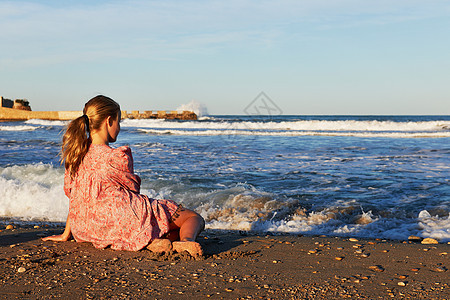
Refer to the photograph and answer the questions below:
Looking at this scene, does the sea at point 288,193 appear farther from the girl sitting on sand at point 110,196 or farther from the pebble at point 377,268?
the pebble at point 377,268

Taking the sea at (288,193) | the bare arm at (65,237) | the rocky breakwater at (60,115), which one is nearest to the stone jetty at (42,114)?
the rocky breakwater at (60,115)

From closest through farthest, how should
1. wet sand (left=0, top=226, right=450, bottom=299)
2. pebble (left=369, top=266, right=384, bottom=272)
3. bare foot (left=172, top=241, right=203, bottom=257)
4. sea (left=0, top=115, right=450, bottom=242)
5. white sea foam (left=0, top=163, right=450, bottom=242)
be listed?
wet sand (left=0, top=226, right=450, bottom=299) < pebble (left=369, top=266, right=384, bottom=272) < bare foot (left=172, top=241, right=203, bottom=257) < white sea foam (left=0, top=163, right=450, bottom=242) < sea (left=0, top=115, right=450, bottom=242)

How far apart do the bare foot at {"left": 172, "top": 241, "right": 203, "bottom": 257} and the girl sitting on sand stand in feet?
0.08

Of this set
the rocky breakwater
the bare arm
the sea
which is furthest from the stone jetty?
the bare arm

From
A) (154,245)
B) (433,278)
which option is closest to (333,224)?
(433,278)

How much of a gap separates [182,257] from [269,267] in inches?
26.5

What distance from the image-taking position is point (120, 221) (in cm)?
350

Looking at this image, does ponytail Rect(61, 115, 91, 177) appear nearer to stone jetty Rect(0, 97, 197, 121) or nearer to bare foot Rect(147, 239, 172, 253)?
bare foot Rect(147, 239, 172, 253)

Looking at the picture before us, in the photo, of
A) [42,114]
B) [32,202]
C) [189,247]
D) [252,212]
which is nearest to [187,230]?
[189,247]

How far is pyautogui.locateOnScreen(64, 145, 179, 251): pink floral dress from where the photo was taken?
137 inches

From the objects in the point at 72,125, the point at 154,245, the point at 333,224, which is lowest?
the point at 333,224

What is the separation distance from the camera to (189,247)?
3361mm

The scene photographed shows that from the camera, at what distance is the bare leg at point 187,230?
3.36 m

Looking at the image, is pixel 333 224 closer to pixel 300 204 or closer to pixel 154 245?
pixel 300 204
